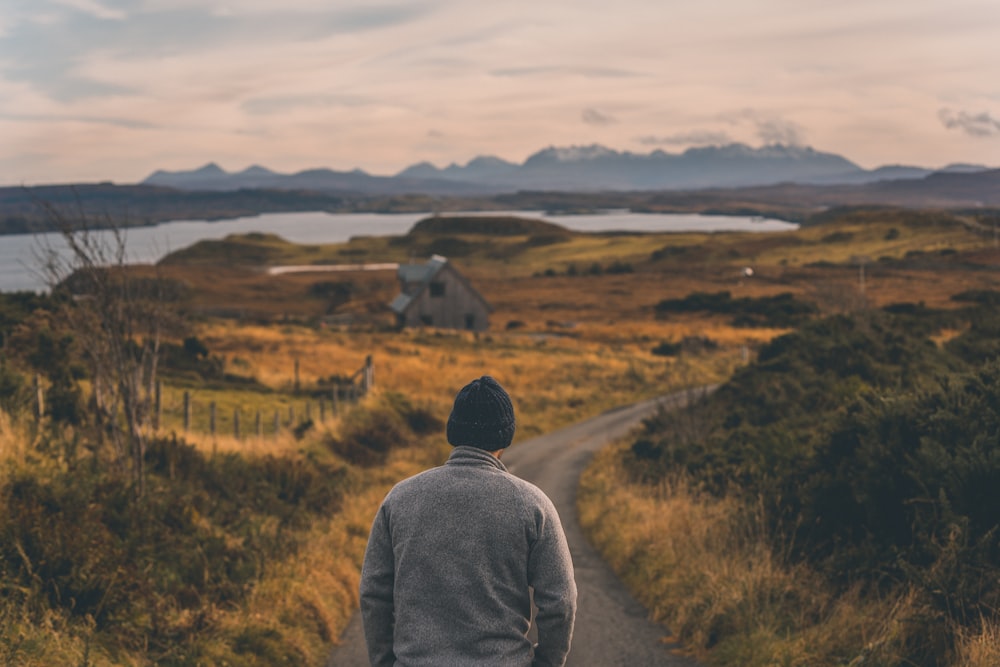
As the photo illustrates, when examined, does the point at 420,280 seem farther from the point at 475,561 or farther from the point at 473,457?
the point at 475,561

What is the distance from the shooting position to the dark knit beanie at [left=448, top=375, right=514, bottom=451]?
4004 mm

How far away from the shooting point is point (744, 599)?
31.8ft

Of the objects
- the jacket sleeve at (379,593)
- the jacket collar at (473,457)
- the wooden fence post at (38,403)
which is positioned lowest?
the wooden fence post at (38,403)

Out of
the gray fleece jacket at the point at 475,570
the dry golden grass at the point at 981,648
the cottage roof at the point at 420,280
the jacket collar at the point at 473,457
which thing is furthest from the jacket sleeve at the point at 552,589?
the cottage roof at the point at 420,280

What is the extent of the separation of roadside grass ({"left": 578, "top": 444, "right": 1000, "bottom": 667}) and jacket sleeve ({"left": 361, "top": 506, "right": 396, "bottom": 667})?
4.64 meters

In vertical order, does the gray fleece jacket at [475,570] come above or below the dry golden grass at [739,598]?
above

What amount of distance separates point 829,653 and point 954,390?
10.9 feet

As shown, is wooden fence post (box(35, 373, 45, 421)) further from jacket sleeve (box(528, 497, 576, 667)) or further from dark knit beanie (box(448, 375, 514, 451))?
jacket sleeve (box(528, 497, 576, 667))

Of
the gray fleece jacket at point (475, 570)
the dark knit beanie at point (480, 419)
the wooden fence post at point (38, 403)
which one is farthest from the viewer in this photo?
the wooden fence post at point (38, 403)

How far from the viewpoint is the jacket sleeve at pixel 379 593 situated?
4.04m

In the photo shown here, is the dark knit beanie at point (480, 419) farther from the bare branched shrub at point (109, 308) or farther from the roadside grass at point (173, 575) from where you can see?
the bare branched shrub at point (109, 308)

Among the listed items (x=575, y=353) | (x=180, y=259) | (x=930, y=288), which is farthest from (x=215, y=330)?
(x=180, y=259)

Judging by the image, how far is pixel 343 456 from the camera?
22703 millimetres

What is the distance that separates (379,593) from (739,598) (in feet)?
21.6
